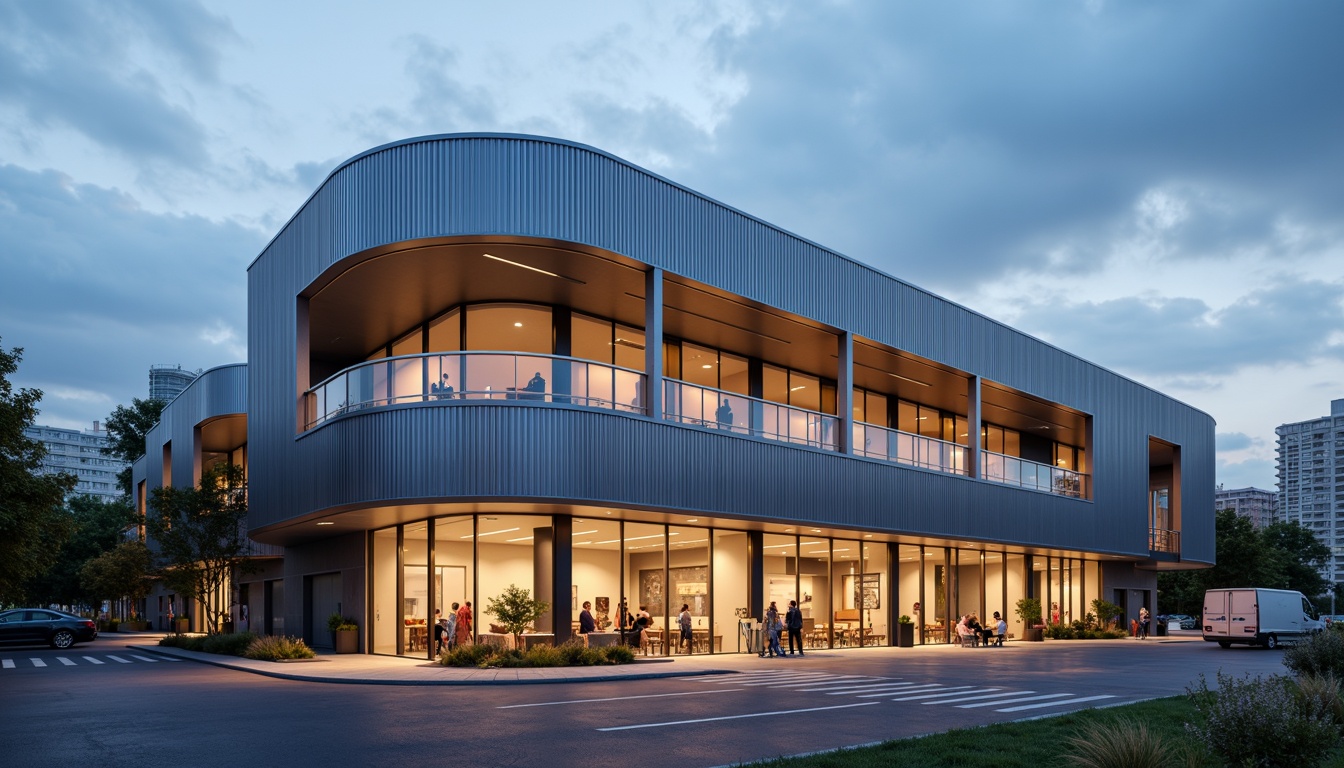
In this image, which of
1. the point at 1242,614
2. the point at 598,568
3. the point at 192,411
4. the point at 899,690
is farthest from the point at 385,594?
the point at 1242,614

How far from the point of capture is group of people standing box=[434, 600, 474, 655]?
26062 mm

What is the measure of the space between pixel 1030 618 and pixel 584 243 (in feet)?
94.3

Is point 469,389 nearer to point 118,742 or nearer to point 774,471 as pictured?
point 774,471

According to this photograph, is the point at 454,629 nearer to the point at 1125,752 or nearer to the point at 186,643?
the point at 186,643

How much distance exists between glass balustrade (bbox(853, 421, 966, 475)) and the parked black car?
99.5 ft

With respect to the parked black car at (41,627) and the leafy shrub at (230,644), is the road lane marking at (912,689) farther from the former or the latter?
the parked black car at (41,627)

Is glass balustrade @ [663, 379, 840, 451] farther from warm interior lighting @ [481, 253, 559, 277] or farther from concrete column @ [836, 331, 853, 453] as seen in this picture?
warm interior lighting @ [481, 253, 559, 277]

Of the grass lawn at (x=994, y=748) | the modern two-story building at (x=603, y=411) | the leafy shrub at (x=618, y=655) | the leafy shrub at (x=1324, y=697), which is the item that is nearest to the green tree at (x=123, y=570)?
the modern two-story building at (x=603, y=411)

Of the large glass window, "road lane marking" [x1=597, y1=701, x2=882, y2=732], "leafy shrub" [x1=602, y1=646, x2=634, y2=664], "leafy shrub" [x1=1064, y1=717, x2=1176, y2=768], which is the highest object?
the large glass window

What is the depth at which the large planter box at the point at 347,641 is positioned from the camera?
101ft

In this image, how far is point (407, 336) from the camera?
107 feet

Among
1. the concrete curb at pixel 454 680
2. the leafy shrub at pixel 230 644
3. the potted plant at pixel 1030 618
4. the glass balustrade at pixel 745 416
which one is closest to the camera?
the concrete curb at pixel 454 680

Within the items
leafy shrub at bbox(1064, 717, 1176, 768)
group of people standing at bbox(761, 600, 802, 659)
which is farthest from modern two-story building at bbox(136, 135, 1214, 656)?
leafy shrub at bbox(1064, 717, 1176, 768)

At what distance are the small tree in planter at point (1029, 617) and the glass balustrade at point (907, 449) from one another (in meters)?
9.00
